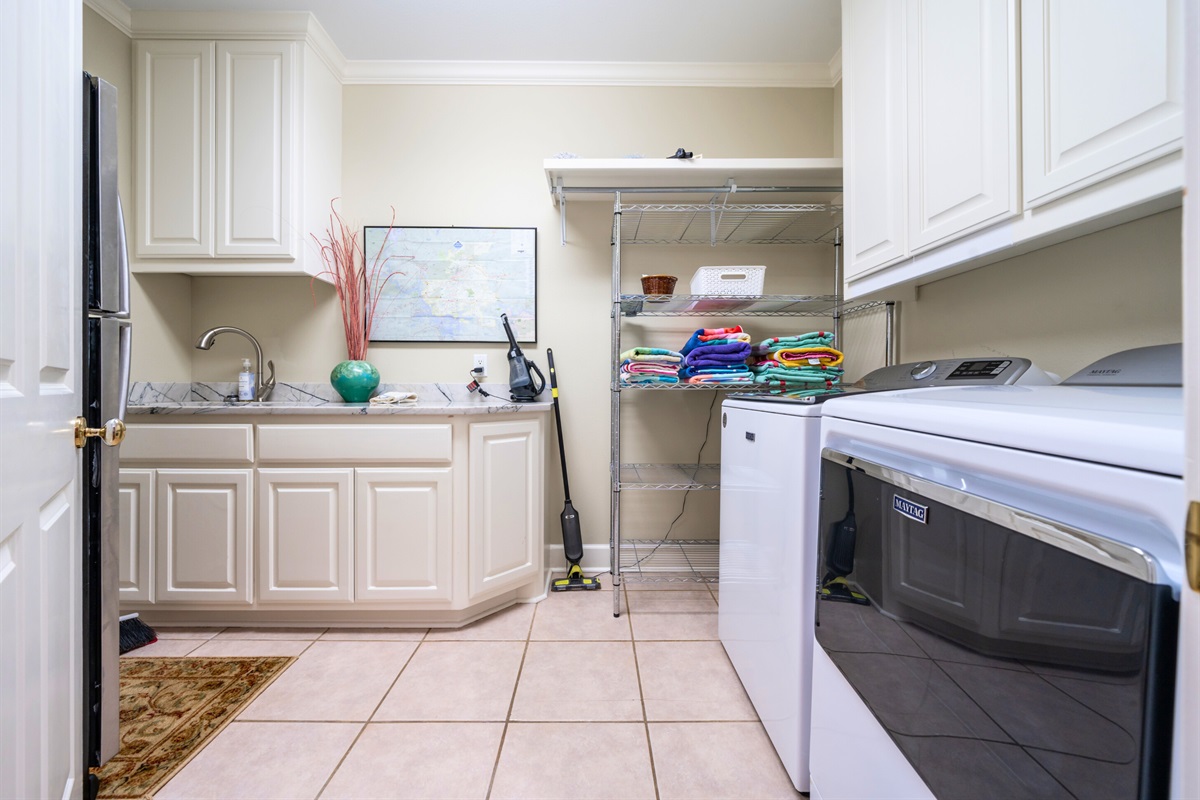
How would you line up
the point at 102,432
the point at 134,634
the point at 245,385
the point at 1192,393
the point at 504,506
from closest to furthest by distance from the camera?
the point at 1192,393, the point at 102,432, the point at 134,634, the point at 504,506, the point at 245,385

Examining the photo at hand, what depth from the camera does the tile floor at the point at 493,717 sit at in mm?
1142

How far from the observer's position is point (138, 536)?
1814 millimetres

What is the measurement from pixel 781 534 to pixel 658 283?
127 centimetres

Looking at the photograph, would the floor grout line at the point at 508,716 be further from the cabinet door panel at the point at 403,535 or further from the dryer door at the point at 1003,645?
the dryer door at the point at 1003,645

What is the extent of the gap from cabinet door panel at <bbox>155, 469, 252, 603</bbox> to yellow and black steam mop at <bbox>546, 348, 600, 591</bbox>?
1222mm

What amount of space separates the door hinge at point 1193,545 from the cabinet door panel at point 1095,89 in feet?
2.59

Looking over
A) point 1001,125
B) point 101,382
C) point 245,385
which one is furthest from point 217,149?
point 1001,125

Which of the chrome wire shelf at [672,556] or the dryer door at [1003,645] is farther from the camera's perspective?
the chrome wire shelf at [672,556]

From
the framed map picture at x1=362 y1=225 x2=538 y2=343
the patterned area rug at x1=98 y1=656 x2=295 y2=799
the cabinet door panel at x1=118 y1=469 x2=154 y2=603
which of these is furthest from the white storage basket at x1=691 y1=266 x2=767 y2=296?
the cabinet door panel at x1=118 y1=469 x2=154 y2=603

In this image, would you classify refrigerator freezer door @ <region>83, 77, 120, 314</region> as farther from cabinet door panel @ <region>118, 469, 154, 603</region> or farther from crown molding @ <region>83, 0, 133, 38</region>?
crown molding @ <region>83, 0, 133, 38</region>

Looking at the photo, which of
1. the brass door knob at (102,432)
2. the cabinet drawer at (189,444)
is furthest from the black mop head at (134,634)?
the brass door knob at (102,432)

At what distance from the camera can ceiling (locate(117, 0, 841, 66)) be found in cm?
199

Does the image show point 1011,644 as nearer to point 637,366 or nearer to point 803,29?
point 637,366

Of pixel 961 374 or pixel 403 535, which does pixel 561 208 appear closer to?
pixel 403 535
